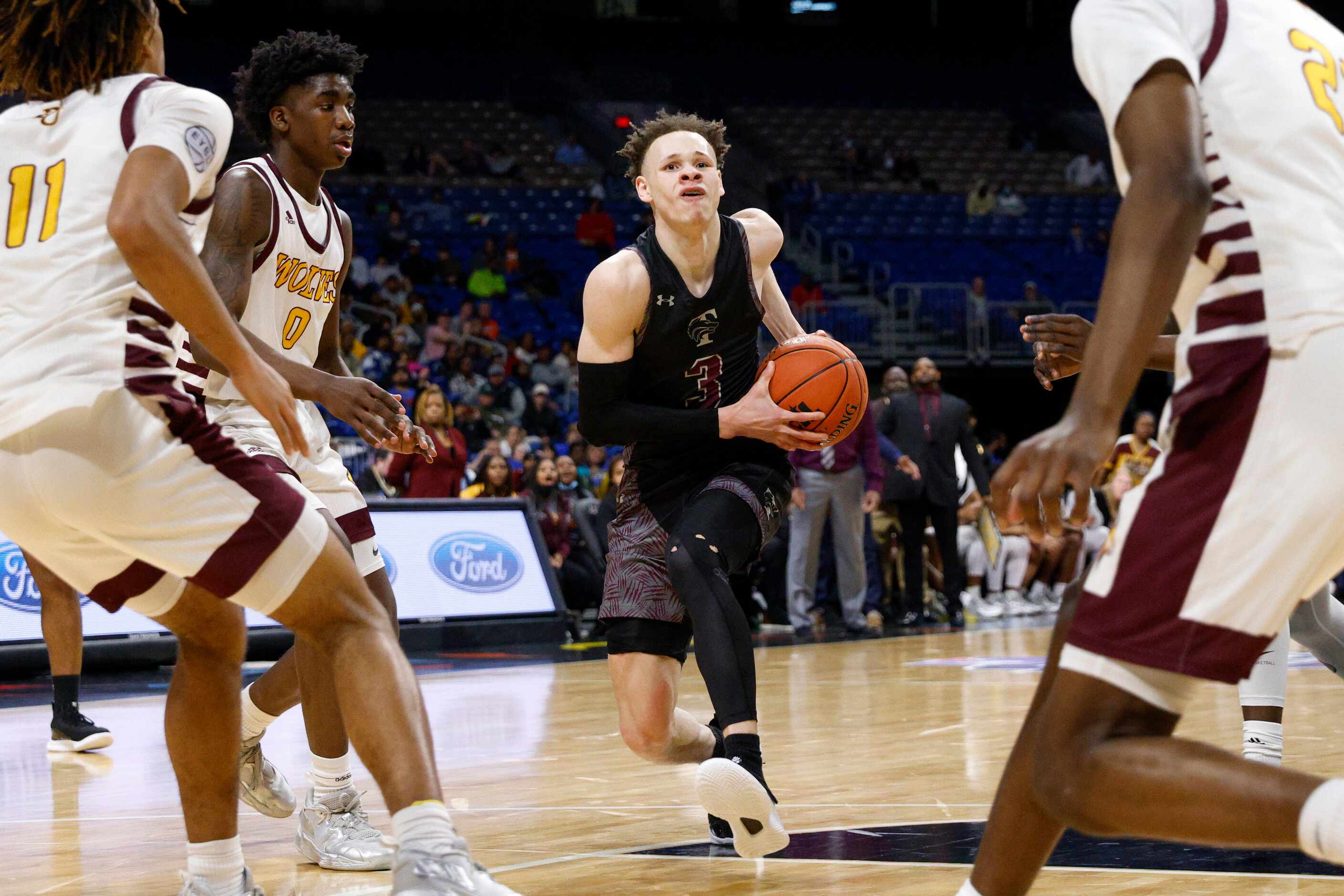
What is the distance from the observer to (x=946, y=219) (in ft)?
75.6

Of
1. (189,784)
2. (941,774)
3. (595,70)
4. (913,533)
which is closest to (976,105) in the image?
(595,70)

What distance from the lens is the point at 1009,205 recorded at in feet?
76.6

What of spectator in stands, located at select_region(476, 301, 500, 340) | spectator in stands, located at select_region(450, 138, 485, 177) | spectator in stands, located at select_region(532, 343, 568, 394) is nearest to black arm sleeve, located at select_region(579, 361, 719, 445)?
spectator in stands, located at select_region(532, 343, 568, 394)

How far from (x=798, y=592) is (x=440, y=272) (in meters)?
8.48

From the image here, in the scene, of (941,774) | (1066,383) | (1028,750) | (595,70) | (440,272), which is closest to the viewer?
(1028,750)

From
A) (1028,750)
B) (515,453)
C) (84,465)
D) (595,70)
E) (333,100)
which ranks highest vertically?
(595,70)

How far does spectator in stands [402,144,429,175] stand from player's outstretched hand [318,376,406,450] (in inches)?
737

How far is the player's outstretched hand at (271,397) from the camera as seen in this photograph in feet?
8.66

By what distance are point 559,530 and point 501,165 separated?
447 inches

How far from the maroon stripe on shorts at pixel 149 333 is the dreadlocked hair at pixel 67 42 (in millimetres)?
441

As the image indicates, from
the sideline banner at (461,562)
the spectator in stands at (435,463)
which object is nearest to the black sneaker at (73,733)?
the sideline banner at (461,562)

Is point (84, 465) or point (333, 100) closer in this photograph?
point (84, 465)

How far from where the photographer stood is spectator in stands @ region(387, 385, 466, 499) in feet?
36.0

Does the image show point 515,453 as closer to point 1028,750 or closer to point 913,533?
point 913,533
